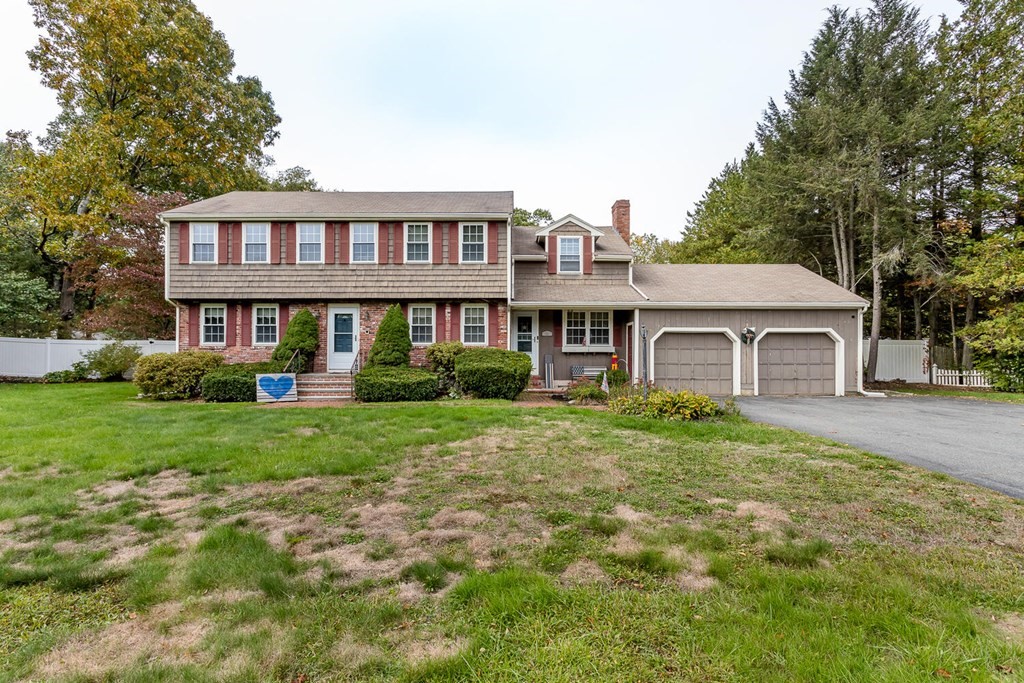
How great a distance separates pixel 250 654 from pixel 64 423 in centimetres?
853

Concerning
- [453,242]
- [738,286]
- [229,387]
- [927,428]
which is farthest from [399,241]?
[927,428]

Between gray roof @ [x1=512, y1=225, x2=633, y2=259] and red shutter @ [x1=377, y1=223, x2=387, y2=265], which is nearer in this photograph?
red shutter @ [x1=377, y1=223, x2=387, y2=265]

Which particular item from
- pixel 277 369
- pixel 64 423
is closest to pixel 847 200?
pixel 277 369

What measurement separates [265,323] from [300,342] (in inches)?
78.4

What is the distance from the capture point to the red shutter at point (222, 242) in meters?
14.5

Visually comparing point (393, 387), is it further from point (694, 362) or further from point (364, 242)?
point (694, 362)

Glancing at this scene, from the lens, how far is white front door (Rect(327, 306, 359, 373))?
1444cm

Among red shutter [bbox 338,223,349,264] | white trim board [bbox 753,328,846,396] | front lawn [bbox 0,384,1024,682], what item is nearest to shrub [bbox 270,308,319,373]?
→ red shutter [bbox 338,223,349,264]

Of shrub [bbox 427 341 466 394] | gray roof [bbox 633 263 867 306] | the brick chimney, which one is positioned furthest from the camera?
the brick chimney

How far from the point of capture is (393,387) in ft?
38.2

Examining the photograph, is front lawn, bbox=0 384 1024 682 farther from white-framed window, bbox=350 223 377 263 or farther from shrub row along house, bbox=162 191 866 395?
white-framed window, bbox=350 223 377 263

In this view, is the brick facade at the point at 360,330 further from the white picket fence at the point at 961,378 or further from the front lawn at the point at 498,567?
the white picket fence at the point at 961,378

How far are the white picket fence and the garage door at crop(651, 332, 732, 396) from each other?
408 inches

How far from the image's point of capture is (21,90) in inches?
763
